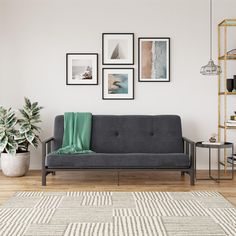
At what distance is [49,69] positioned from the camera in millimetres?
5207

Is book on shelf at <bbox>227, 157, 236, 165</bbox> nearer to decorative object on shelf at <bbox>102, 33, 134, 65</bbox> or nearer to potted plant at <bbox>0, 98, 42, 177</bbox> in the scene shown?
decorative object on shelf at <bbox>102, 33, 134, 65</bbox>

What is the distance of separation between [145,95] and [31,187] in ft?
6.58

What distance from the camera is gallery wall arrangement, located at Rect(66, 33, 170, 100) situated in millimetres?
5184

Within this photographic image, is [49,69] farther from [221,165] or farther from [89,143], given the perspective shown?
[221,165]

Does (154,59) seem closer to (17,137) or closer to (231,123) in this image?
(231,123)

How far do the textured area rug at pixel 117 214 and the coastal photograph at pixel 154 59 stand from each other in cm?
189

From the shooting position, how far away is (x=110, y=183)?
176 inches

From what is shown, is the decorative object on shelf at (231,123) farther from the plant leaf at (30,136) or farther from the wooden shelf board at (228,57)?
the plant leaf at (30,136)

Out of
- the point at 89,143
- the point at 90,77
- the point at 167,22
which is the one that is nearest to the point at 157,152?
the point at 89,143

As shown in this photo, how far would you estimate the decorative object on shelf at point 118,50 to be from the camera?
5.18 m

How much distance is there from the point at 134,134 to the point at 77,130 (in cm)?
73

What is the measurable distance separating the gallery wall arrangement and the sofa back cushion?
0.46 metres

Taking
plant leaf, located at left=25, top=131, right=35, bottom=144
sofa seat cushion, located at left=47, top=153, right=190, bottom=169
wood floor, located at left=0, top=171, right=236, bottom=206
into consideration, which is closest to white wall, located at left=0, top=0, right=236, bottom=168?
plant leaf, located at left=25, top=131, right=35, bottom=144

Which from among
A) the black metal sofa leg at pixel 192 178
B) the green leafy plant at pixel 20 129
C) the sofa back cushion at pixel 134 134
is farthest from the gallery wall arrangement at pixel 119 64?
the black metal sofa leg at pixel 192 178
